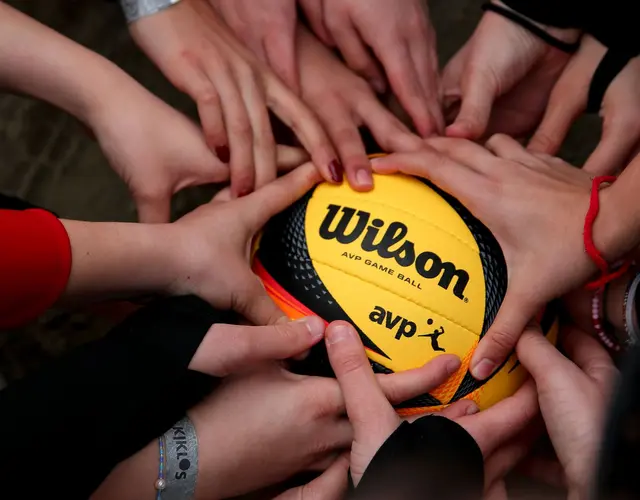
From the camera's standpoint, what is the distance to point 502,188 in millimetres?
879

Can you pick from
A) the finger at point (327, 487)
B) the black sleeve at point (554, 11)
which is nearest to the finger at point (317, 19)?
the black sleeve at point (554, 11)

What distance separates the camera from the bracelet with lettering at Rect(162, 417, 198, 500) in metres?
0.84

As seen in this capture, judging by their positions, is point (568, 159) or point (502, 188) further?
point (568, 159)

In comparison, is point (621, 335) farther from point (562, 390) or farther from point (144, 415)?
point (144, 415)

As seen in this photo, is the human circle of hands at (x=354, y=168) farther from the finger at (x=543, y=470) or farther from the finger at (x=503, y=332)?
the finger at (x=543, y=470)

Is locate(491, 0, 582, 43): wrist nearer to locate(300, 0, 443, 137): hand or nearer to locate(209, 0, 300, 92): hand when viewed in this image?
locate(300, 0, 443, 137): hand

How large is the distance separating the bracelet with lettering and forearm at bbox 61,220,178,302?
183 millimetres

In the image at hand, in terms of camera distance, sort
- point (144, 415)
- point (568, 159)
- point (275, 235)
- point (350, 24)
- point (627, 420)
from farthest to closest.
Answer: point (568, 159) < point (350, 24) < point (275, 235) < point (144, 415) < point (627, 420)

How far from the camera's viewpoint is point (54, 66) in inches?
37.4

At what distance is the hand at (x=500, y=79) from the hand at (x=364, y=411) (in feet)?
1.24

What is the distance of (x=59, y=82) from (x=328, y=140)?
1.29 ft

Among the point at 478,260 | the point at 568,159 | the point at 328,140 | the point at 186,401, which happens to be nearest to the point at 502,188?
the point at 478,260

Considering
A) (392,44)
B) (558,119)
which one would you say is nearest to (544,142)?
(558,119)

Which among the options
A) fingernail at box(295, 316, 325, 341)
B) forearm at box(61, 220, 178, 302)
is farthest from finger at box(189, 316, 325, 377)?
forearm at box(61, 220, 178, 302)
